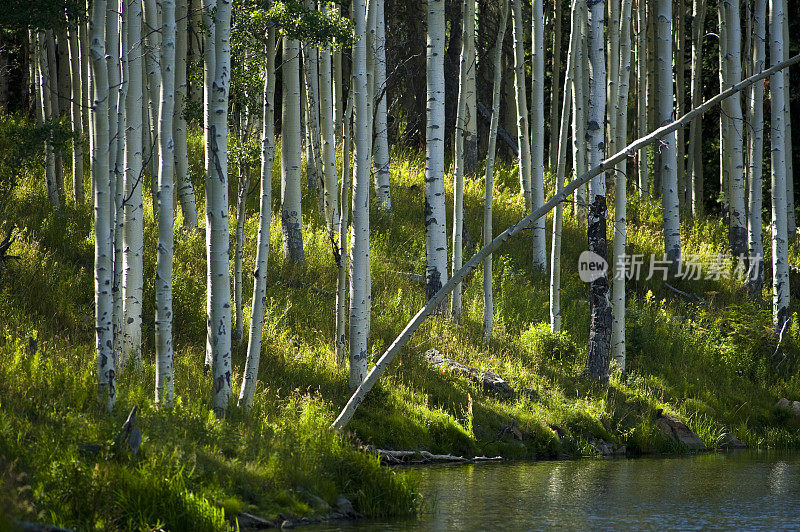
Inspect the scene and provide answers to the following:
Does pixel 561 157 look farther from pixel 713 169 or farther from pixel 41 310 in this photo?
pixel 713 169

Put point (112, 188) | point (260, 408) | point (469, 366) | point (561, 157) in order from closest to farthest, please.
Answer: point (112, 188)
point (260, 408)
point (469, 366)
point (561, 157)

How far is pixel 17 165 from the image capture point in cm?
1111

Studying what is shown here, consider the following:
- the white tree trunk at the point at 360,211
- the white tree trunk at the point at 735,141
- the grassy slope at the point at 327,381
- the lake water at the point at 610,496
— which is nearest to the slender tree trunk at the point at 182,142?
the grassy slope at the point at 327,381

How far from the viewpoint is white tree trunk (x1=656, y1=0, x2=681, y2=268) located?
15906 mm

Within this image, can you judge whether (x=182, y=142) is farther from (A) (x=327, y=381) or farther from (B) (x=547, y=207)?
(B) (x=547, y=207)

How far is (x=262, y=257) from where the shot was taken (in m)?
9.13

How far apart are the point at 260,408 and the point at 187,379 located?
41.1 inches

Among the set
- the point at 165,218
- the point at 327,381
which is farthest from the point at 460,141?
the point at 165,218

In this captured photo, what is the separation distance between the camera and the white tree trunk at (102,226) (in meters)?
7.82

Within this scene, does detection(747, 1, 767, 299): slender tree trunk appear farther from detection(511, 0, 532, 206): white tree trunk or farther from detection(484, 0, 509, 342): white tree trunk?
detection(484, 0, 509, 342): white tree trunk

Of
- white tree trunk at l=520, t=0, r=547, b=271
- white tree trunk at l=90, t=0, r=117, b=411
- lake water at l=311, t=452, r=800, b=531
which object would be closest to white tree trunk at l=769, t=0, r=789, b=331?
white tree trunk at l=520, t=0, r=547, b=271

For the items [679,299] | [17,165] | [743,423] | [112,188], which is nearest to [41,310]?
[17,165]

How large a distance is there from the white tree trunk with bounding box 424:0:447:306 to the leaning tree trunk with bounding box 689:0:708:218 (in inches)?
384

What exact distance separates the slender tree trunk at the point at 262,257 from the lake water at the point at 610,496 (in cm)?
213
